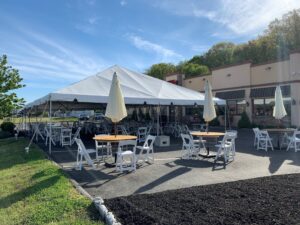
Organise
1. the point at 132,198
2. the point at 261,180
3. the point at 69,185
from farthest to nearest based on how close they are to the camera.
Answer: the point at 261,180
the point at 69,185
the point at 132,198

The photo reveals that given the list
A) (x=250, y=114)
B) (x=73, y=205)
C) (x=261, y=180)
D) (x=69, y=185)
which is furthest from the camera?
(x=250, y=114)

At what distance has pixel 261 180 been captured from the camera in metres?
6.38

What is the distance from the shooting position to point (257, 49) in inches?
1431

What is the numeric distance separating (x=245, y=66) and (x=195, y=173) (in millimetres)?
17826

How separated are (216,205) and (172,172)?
269cm

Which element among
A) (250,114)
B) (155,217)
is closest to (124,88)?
(155,217)

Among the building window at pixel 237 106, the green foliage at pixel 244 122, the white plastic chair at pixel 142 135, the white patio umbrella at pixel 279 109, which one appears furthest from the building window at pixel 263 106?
the white plastic chair at pixel 142 135

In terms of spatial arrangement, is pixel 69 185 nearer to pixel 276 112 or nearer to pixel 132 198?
pixel 132 198

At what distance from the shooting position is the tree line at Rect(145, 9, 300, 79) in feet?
106

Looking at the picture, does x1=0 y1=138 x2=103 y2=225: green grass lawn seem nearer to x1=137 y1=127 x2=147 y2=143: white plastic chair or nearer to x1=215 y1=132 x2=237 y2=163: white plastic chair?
x1=215 y1=132 x2=237 y2=163: white plastic chair

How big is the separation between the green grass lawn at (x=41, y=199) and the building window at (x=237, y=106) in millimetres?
18418

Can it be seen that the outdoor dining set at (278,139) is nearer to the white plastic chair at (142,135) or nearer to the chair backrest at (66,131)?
the white plastic chair at (142,135)

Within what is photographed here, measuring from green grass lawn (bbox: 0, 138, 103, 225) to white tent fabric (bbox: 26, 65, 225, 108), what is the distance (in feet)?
13.0

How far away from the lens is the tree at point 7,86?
1770 cm
